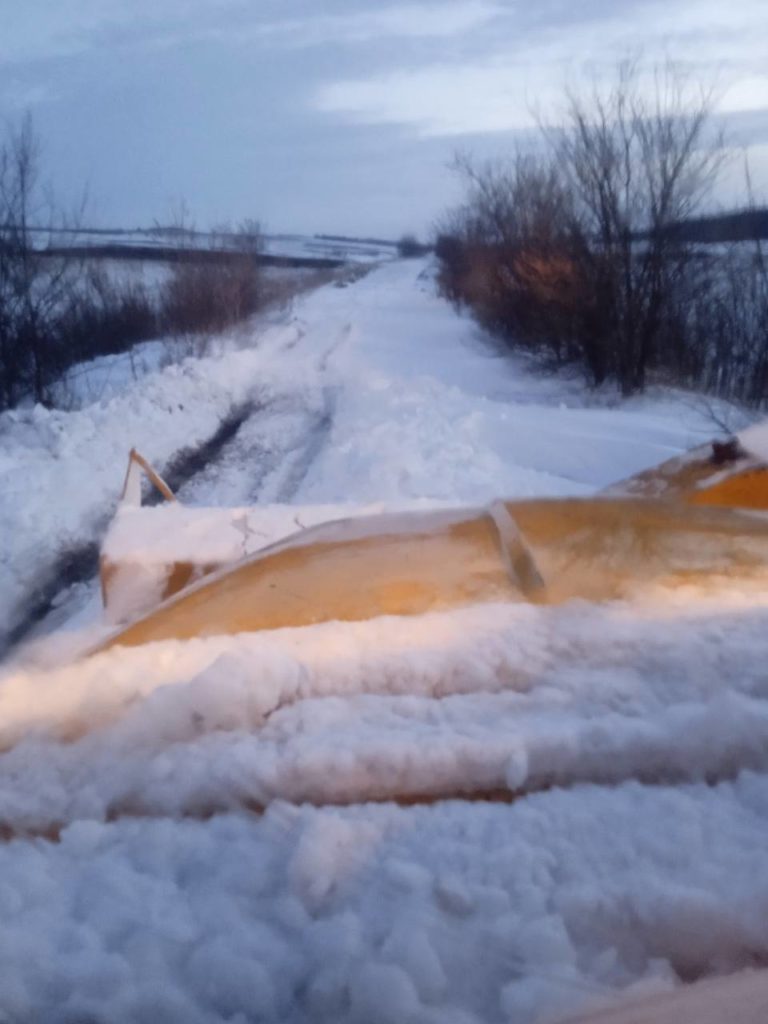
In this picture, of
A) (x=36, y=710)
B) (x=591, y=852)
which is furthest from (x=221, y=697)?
(x=591, y=852)

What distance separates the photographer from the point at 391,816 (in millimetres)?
1904

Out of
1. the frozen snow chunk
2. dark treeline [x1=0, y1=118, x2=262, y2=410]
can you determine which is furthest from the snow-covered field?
dark treeline [x1=0, y1=118, x2=262, y2=410]

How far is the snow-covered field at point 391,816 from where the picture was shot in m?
1.49

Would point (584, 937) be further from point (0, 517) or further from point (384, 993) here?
point (0, 517)

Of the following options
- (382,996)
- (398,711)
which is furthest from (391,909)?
(398,711)

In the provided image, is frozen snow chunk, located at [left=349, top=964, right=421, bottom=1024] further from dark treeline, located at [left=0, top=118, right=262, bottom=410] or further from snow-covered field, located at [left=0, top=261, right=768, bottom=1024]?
dark treeline, located at [left=0, top=118, right=262, bottom=410]

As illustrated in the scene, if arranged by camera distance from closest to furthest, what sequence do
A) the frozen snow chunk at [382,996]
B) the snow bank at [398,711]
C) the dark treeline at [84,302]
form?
the frozen snow chunk at [382,996] → the snow bank at [398,711] → the dark treeline at [84,302]

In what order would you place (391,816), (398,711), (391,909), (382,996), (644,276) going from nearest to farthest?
1. (382,996)
2. (391,909)
3. (391,816)
4. (398,711)
5. (644,276)

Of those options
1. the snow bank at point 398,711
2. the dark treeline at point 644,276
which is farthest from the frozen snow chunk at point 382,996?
the dark treeline at point 644,276

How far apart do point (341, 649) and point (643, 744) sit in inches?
31.8

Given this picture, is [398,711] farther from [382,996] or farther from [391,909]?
[382,996]

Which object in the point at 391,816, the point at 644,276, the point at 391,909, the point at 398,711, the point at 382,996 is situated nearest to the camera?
the point at 382,996

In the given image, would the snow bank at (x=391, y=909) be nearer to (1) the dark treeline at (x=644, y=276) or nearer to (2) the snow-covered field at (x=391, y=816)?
(2) the snow-covered field at (x=391, y=816)

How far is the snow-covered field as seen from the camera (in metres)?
1.49
